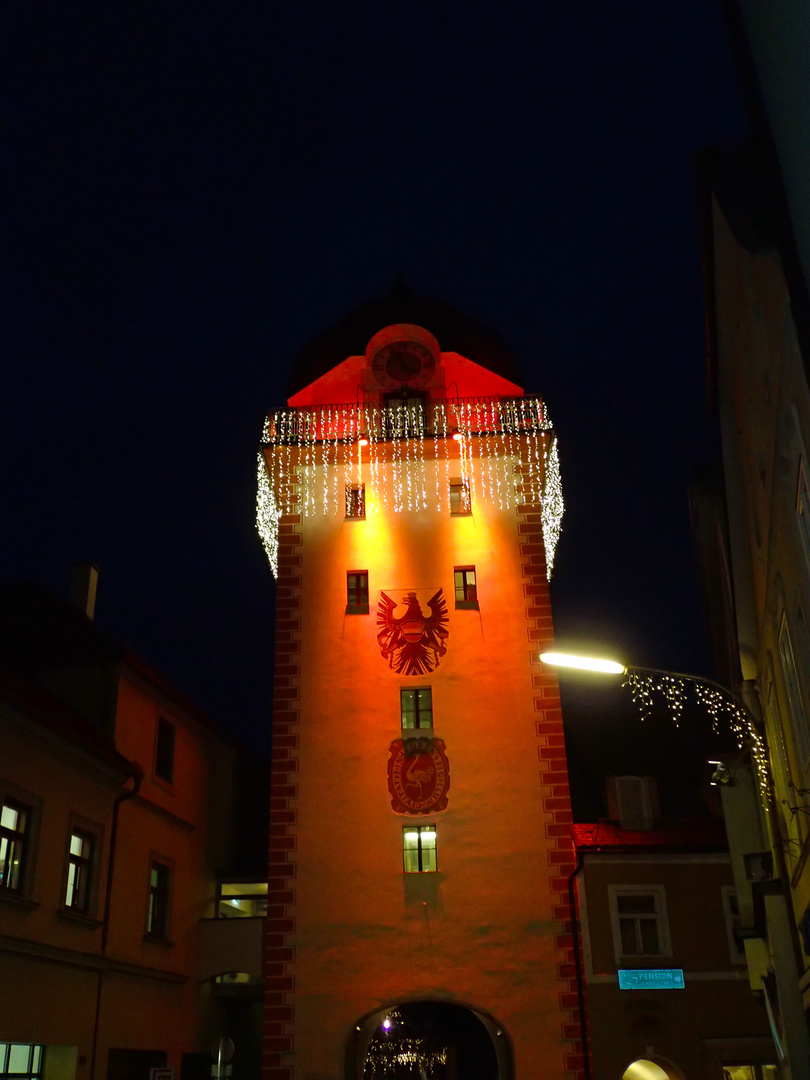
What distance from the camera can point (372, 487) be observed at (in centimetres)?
2445

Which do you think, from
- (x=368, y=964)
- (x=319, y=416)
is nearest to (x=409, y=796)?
(x=368, y=964)

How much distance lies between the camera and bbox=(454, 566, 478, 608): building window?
75.4 ft

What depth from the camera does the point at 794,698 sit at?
11891 mm

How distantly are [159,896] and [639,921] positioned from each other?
32.3 ft

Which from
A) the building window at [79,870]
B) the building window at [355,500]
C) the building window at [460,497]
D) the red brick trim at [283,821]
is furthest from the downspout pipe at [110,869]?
the building window at [460,497]

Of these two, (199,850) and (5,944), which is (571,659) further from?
(199,850)

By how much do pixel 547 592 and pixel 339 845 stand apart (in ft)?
21.9

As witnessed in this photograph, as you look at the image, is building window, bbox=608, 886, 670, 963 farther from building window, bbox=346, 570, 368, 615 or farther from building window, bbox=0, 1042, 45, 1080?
building window, bbox=0, 1042, 45, 1080

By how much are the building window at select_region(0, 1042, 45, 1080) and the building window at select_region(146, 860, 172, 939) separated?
4473 mm

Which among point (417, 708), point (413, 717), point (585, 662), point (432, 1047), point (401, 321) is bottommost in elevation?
point (432, 1047)

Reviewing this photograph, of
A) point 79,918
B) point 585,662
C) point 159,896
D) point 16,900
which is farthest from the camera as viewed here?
point 159,896

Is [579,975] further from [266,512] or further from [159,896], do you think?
[266,512]

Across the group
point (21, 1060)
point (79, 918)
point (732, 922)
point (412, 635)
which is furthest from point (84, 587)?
point (732, 922)

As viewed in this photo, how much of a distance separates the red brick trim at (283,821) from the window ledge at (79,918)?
3134mm
